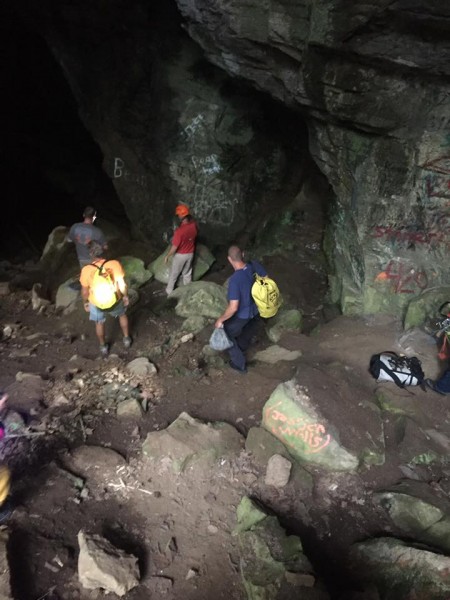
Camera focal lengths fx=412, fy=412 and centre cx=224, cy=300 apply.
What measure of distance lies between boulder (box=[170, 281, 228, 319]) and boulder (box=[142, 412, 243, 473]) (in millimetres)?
3043

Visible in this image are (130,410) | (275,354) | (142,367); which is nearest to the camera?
(130,410)

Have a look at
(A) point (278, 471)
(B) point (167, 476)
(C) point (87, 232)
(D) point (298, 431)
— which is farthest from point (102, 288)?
(A) point (278, 471)

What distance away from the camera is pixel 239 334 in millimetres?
5961

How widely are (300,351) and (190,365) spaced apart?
1715 millimetres

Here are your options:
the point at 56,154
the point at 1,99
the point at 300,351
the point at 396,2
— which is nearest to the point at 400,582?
the point at 300,351

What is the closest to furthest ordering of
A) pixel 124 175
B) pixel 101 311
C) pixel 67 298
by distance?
pixel 101 311, pixel 67 298, pixel 124 175

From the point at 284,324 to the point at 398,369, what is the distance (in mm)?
2289

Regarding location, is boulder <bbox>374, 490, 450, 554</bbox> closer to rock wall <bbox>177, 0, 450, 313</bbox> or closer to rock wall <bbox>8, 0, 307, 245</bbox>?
rock wall <bbox>177, 0, 450, 313</bbox>

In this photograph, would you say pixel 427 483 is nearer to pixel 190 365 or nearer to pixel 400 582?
pixel 400 582

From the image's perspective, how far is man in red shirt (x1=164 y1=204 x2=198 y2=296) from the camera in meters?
8.48

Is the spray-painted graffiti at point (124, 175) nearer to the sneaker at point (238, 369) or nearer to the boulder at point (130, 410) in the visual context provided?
the sneaker at point (238, 369)

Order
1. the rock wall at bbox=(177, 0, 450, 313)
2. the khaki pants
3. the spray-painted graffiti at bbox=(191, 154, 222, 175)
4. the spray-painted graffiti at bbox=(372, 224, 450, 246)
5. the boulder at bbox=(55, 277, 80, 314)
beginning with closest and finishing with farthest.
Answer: the rock wall at bbox=(177, 0, 450, 313), the spray-painted graffiti at bbox=(372, 224, 450, 246), the boulder at bbox=(55, 277, 80, 314), the khaki pants, the spray-painted graffiti at bbox=(191, 154, 222, 175)

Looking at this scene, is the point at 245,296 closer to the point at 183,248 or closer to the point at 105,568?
the point at 105,568

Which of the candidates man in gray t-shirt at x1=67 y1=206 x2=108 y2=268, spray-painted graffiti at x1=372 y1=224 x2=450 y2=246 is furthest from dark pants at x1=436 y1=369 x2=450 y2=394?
man in gray t-shirt at x1=67 y1=206 x2=108 y2=268
